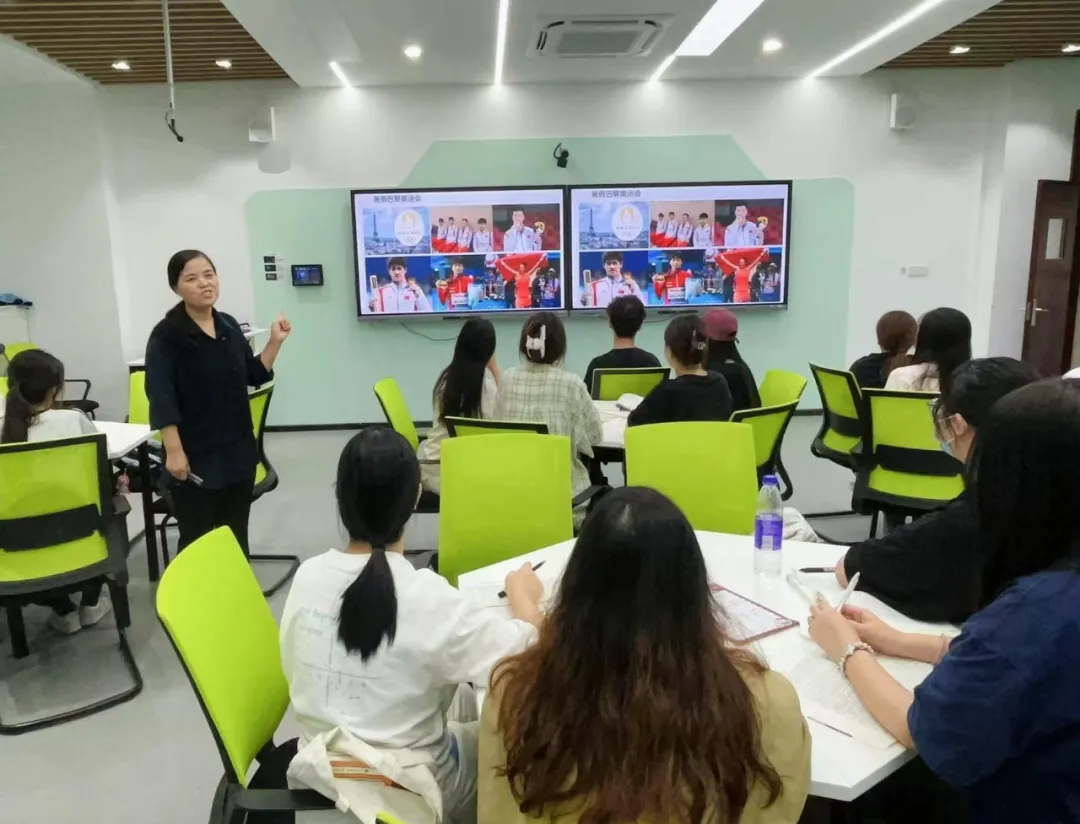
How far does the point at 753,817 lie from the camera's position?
3.55 ft

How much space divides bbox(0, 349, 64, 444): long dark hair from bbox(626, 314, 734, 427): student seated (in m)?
2.25

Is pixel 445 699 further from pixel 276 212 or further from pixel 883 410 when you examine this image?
pixel 276 212

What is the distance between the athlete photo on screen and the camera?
6.37 meters

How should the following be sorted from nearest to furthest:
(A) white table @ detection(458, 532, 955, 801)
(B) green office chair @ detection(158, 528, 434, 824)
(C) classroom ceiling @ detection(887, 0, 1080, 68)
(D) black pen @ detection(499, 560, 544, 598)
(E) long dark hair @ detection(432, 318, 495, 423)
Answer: (A) white table @ detection(458, 532, 955, 801) < (B) green office chair @ detection(158, 528, 434, 824) < (D) black pen @ detection(499, 560, 544, 598) < (E) long dark hair @ detection(432, 318, 495, 423) < (C) classroom ceiling @ detection(887, 0, 1080, 68)

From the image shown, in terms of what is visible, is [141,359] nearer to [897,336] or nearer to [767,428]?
[767,428]

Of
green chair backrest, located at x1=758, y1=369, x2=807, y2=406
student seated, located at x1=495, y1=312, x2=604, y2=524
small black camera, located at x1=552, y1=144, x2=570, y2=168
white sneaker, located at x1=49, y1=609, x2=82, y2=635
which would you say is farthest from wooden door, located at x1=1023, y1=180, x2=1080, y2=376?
white sneaker, located at x1=49, y1=609, x2=82, y2=635

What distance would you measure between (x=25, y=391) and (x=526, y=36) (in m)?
3.53

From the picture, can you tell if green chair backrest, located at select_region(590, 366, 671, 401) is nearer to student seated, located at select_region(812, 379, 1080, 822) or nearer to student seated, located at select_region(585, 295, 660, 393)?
student seated, located at select_region(585, 295, 660, 393)

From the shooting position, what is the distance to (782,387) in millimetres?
4098

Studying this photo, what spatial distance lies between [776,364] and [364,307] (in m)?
3.53

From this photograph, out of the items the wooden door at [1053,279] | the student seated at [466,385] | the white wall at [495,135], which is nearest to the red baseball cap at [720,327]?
the student seated at [466,385]

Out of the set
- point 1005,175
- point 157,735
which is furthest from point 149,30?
point 1005,175

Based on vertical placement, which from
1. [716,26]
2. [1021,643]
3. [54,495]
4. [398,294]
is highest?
[716,26]

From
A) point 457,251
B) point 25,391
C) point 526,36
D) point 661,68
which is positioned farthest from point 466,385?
point 661,68
